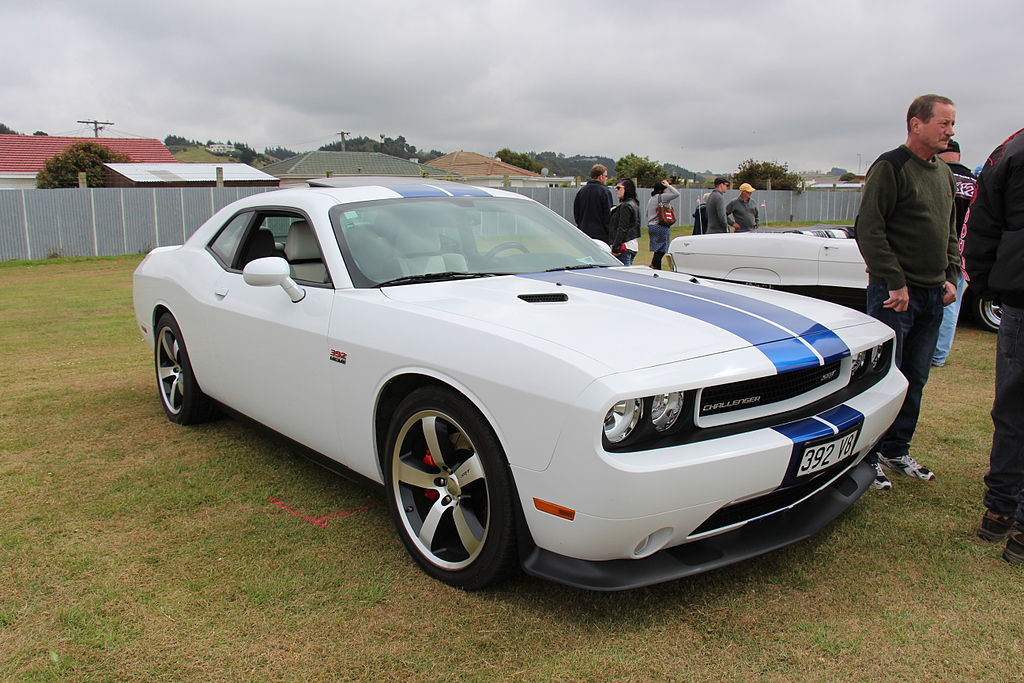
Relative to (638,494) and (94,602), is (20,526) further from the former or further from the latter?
(638,494)

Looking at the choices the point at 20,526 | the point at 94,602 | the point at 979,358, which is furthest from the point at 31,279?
the point at 979,358

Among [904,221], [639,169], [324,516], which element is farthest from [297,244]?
[639,169]

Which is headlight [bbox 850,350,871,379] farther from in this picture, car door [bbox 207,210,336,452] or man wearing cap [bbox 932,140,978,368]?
man wearing cap [bbox 932,140,978,368]

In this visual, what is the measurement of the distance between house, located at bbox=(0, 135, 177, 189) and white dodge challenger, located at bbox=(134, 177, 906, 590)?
49.2m

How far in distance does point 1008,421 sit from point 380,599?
2.65 m

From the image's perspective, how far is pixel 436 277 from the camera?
338cm

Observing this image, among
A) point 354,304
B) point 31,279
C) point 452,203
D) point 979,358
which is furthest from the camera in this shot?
point 31,279

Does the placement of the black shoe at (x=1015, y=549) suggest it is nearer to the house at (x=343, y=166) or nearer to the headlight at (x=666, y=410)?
the headlight at (x=666, y=410)

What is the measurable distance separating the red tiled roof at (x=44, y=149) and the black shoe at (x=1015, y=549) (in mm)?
53075

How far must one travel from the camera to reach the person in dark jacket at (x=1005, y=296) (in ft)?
9.91

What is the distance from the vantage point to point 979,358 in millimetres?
6629

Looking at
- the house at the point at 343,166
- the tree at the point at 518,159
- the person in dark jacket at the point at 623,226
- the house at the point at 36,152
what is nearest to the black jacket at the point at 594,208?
the person in dark jacket at the point at 623,226

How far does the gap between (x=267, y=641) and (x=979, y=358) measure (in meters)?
6.43

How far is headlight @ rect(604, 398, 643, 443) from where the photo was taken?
2.26m
